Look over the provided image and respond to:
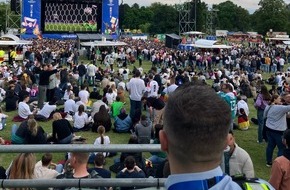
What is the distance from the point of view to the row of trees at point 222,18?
92312 millimetres

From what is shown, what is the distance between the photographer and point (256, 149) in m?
11.3

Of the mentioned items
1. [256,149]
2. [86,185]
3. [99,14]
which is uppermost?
[99,14]

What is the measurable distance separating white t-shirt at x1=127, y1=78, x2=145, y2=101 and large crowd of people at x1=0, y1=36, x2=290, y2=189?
0.03 metres

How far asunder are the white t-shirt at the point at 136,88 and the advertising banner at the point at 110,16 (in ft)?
92.3

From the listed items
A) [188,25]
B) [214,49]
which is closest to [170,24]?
[188,25]

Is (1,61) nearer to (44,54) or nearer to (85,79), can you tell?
(44,54)

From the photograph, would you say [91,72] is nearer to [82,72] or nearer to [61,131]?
[82,72]

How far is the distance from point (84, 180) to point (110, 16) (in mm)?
39309

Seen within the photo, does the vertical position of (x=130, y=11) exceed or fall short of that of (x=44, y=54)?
it exceeds it

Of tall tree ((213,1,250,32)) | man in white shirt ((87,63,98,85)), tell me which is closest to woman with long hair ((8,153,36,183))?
man in white shirt ((87,63,98,85))

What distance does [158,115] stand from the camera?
13.1m

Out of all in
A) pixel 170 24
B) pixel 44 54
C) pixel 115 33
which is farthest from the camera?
pixel 170 24

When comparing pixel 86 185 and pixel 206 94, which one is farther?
pixel 86 185

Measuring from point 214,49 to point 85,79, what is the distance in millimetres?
22991
